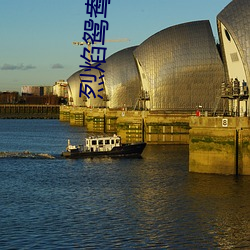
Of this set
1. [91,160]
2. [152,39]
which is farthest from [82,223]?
[152,39]

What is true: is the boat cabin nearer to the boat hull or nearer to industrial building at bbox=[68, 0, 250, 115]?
the boat hull

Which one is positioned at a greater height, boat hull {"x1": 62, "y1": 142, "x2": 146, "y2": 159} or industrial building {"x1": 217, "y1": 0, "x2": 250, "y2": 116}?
industrial building {"x1": 217, "y1": 0, "x2": 250, "y2": 116}

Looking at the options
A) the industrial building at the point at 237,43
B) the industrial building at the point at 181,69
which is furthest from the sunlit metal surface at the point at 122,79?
the industrial building at the point at 237,43

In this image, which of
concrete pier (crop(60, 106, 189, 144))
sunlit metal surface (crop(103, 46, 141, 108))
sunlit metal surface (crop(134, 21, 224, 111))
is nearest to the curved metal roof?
concrete pier (crop(60, 106, 189, 144))

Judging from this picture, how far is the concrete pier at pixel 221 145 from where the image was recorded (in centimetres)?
4728

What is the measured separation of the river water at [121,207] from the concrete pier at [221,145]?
3.26 ft

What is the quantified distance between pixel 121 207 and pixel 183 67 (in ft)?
166

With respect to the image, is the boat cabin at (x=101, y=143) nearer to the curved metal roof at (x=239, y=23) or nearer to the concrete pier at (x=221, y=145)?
the curved metal roof at (x=239, y=23)

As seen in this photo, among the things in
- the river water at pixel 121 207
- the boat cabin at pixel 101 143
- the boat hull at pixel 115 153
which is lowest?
the river water at pixel 121 207

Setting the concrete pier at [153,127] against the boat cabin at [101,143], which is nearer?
the boat cabin at [101,143]

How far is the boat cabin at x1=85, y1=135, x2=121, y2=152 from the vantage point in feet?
216

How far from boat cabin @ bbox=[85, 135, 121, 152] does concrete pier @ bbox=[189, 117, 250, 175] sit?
17424mm

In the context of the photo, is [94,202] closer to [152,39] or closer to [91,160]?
[91,160]

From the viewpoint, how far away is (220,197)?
40656mm
